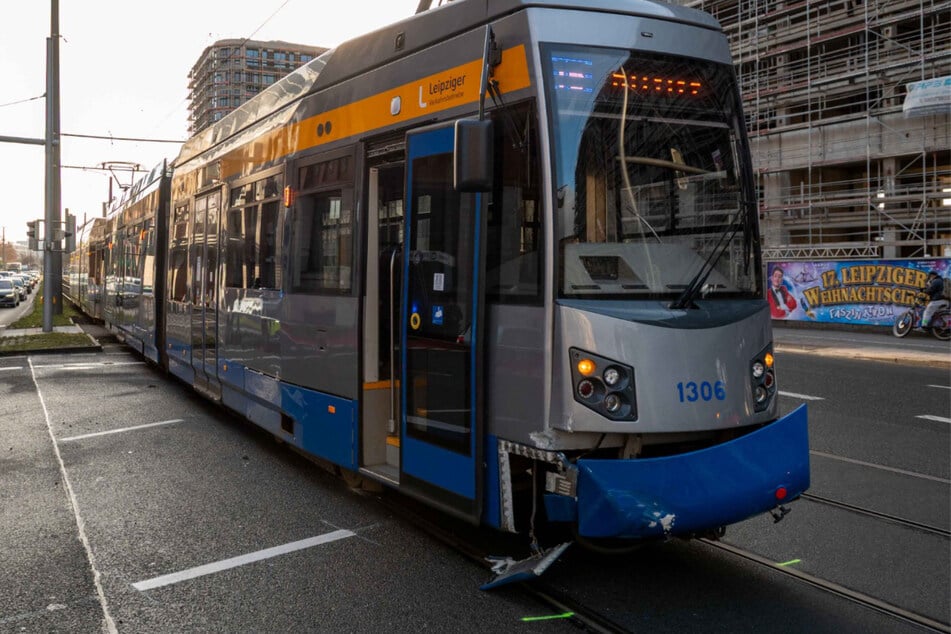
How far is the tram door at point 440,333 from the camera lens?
4762 millimetres

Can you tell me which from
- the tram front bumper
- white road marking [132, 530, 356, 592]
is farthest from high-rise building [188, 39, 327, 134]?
the tram front bumper

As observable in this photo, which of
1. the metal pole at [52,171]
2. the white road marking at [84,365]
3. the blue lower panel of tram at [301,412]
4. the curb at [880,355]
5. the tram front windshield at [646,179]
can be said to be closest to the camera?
the tram front windshield at [646,179]

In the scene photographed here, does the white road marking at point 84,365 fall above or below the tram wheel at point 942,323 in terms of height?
below

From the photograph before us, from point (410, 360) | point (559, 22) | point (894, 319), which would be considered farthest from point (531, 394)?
point (894, 319)

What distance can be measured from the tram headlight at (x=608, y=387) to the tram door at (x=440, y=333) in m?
0.71

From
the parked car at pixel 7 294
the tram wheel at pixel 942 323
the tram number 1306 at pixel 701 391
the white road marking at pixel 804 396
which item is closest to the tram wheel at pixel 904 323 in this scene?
the tram wheel at pixel 942 323

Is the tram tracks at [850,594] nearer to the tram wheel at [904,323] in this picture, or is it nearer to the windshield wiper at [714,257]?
the windshield wiper at [714,257]

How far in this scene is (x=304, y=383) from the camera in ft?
21.9

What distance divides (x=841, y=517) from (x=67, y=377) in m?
12.3

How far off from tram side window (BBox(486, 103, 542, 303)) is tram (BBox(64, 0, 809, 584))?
0.01m

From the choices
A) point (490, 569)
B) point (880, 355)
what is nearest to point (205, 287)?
point (490, 569)

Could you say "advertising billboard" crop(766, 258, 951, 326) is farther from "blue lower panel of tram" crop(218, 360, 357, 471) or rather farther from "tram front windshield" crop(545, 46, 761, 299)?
"tram front windshield" crop(545, 46, 761, 299)

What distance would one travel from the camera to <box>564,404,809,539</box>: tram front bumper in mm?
4094

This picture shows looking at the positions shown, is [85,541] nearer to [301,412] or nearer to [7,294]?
[301,412]
